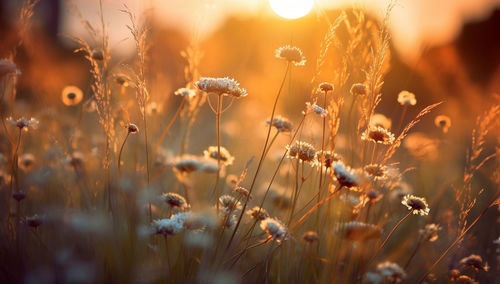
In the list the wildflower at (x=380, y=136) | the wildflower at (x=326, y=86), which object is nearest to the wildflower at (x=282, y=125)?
the wildflower at (x=326, y=86)

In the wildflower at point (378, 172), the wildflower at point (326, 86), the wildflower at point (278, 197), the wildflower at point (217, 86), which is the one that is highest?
the wildflower at point (326, 86)

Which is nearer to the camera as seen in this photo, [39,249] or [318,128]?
[39,249]

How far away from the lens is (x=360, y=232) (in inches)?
58.4

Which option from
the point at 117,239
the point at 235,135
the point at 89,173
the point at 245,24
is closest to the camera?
the point at 117,239

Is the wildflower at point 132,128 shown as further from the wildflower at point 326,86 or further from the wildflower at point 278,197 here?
the wildflower at point 278,197

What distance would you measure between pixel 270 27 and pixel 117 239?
11.3 m

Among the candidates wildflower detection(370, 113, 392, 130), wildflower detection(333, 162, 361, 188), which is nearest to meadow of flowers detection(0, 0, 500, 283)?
wildflower detection(333, 162, 361, 188)

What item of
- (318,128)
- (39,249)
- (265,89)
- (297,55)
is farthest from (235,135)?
(39,249)

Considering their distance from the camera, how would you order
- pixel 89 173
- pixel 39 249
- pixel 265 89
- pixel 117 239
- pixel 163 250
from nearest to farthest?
pixel 117 239
pixel 39 249
pixel 163 250
pixel 89 173
pixel 265 89

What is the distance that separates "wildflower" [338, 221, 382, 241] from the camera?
1.45 metres

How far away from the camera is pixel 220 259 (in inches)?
58.4

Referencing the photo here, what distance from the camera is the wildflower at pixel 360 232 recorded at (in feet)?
4.77

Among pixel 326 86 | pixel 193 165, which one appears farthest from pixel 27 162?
pixel 326 86

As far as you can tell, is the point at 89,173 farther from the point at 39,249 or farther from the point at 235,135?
the point at 235,135
